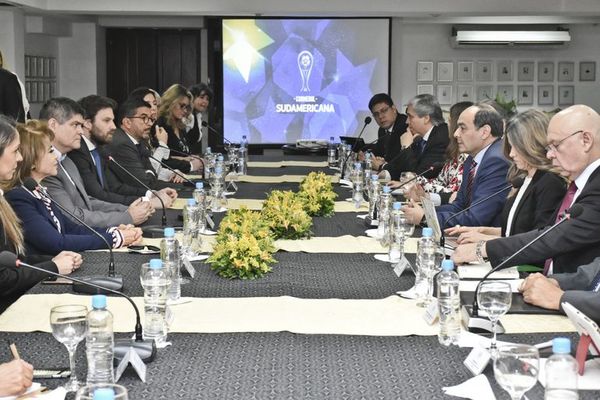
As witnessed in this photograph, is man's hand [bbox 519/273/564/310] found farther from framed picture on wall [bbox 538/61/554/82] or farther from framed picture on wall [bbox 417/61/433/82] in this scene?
framed picture on wall [bbox 538/61/554/82]

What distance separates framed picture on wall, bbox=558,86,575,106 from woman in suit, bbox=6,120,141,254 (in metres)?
9.55

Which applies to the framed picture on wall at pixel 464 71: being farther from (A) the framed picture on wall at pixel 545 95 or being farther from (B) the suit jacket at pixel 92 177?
(B) the suit jacket at pixel 92 177

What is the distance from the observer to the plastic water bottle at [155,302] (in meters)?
2.36

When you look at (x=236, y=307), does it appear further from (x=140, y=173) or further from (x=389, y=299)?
(x=140, y=173)

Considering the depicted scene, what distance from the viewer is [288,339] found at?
238 cm

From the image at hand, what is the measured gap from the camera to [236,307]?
2.72 metres

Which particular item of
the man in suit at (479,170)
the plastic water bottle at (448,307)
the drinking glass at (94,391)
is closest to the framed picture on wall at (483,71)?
the man in suit at (479,170)

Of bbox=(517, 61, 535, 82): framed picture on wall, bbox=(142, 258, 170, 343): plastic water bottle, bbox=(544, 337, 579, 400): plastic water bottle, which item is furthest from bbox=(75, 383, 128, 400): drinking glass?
bbox=(517, 61, 535, 82): framed picture on wall

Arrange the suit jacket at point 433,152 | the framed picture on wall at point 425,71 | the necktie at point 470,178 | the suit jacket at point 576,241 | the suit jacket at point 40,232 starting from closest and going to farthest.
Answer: the suit jacket at point 576,241
the suit jacket at point 40,232
the necktie at point 470,178
the suit jacket at point 433,152
the framed picture on wall at point 425,71

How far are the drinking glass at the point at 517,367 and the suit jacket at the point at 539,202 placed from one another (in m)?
1.93

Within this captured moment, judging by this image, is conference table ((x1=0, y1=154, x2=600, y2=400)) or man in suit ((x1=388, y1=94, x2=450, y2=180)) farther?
man in suit ((x1=388, y1=94, x2=450, y2=180))

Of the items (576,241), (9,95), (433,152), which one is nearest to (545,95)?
(433,152)

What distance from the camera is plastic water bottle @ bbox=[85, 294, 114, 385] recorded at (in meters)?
2.03

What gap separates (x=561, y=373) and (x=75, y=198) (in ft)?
10.5
